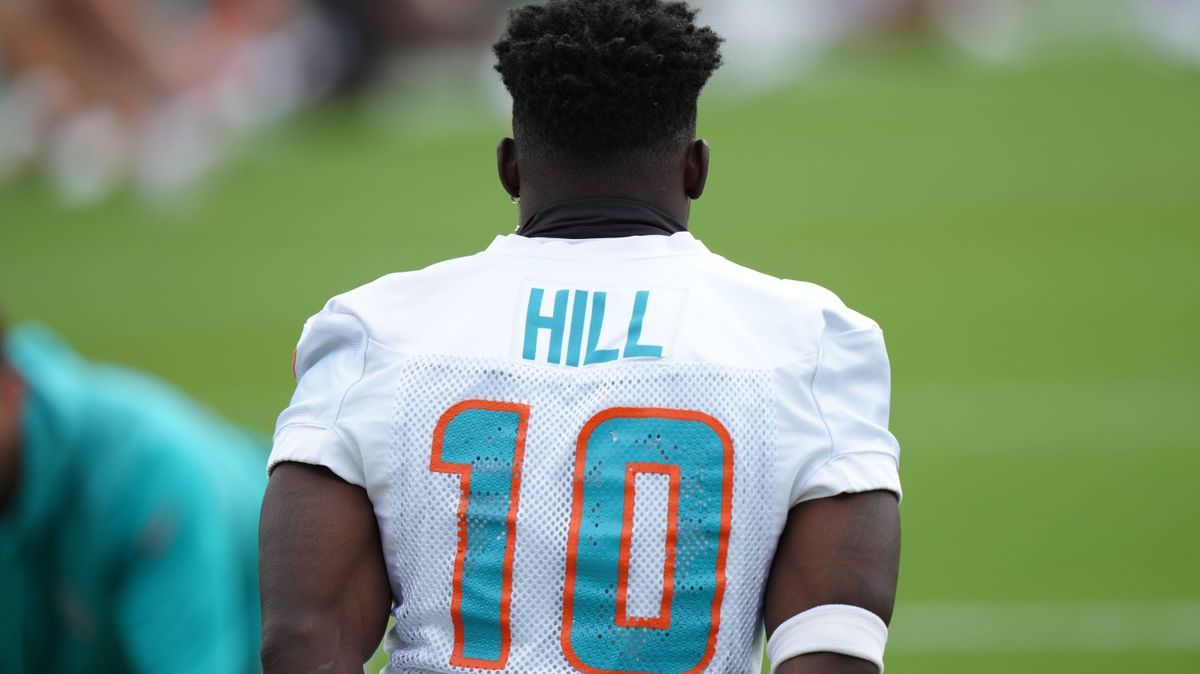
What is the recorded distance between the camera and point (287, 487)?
1997 millimetres

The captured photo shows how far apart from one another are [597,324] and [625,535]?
0.25 metres

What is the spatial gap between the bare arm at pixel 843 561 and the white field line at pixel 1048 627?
4.93 m

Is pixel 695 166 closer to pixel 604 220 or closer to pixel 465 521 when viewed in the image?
pixel 604 220

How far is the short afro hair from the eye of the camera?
2.04 metres

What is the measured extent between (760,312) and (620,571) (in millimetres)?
340

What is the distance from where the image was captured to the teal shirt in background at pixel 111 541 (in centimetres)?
319

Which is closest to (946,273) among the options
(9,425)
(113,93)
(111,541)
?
(113,93)

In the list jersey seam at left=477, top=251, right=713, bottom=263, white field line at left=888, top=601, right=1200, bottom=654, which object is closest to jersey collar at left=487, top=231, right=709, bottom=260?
jersey seam at left=477, top=251, right=713, bottom=263

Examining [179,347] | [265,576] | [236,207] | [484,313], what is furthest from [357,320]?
[236,207]

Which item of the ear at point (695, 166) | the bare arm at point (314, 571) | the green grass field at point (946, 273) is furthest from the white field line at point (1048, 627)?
the bare arm at point (314, 571)

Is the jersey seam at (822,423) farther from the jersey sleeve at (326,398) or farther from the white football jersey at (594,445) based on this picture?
the jersey sleeve at (326,398)

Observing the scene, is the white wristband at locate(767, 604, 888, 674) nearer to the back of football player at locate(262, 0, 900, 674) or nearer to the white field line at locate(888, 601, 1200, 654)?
the back of football player at locate(262, 0, 900, 674)

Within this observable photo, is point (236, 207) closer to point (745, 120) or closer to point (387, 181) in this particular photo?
point (387, 181)

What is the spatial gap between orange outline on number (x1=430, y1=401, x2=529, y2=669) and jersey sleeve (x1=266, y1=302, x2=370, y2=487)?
108 millimetres
